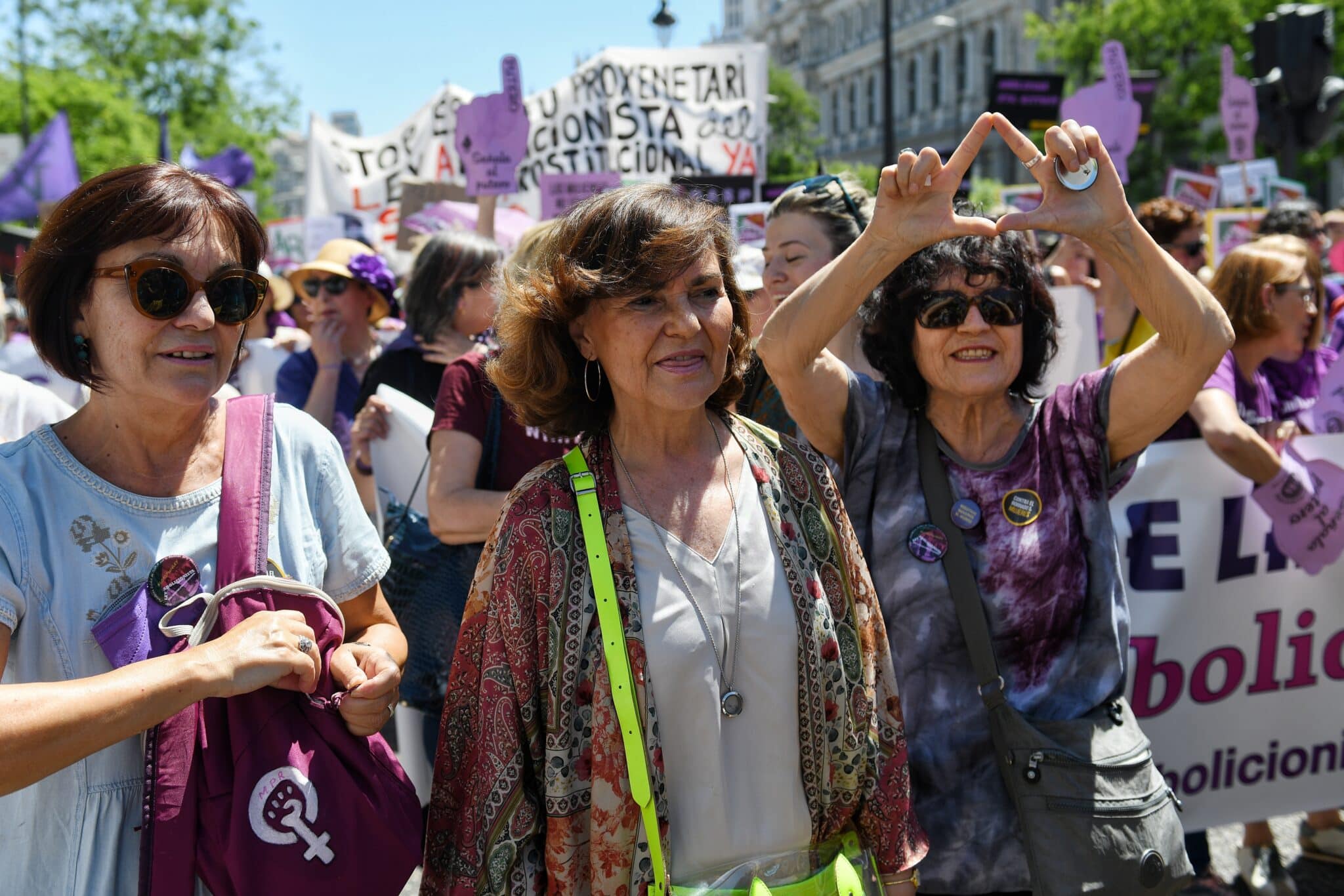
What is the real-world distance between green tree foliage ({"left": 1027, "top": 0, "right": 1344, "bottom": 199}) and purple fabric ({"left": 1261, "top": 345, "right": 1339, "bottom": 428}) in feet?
96.2

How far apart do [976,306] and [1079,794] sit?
101 centimetres

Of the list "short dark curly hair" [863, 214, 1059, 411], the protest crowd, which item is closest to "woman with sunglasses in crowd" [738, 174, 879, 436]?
the protest crowd

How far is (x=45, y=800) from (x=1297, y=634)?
3.50 metres

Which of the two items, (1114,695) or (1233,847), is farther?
(1233,847)

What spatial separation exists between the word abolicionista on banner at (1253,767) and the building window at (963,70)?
72947 mm

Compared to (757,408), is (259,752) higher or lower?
lower

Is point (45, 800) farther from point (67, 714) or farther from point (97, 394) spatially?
point (97, 394)

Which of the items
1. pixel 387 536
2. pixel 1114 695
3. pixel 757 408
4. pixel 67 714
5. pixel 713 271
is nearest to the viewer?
pixel 67 714

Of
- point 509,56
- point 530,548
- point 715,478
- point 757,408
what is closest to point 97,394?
point 530,548

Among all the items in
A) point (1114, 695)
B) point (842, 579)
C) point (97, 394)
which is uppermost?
point (97, 394)

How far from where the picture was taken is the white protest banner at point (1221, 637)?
347 cm

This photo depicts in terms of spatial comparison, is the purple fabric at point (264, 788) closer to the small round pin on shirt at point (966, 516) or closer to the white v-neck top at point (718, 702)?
the white v-neck top at point (718, 702)

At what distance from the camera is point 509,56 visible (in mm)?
6078

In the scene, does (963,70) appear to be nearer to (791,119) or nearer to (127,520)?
(791,119)
